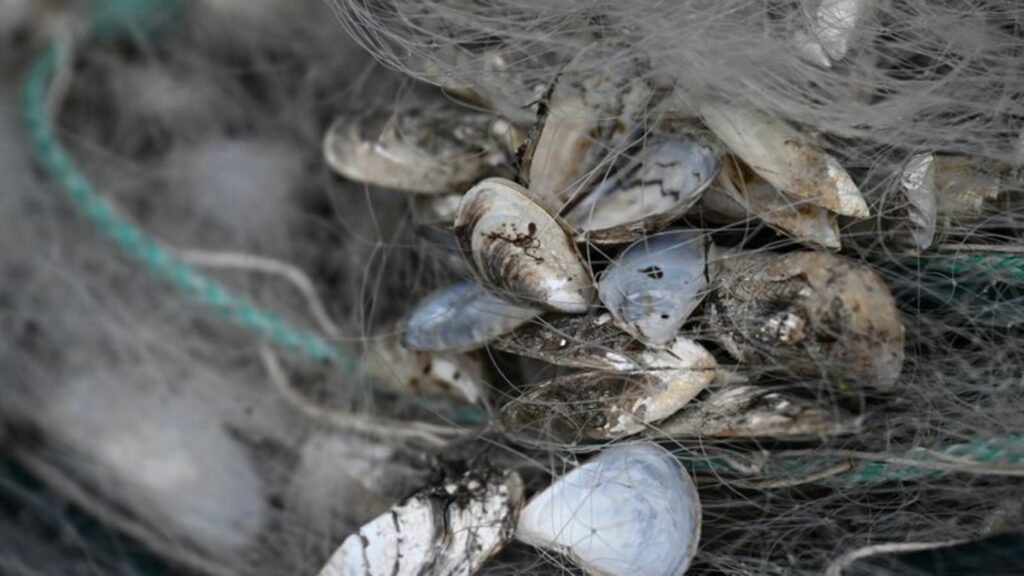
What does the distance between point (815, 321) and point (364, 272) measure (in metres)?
0.38

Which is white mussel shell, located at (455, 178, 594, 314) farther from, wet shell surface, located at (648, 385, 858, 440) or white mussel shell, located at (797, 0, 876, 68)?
white mussel shell, located at (797, 0, 876, 68)

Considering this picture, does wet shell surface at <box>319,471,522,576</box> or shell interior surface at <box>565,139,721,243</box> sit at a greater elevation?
shell interior surface at <box>565,139,721,243</box>

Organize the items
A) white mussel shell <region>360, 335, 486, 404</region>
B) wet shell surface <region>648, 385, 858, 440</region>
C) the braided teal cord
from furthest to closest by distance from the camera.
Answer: the braided teal cord, white mussel shell <region>360, 335, 486, 404</region>, wet shell surface <region>648, 385, 858, 440</region>

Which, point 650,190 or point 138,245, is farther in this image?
point 138,245

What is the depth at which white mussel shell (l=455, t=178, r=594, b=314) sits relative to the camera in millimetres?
631

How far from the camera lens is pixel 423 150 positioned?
771 millimetres

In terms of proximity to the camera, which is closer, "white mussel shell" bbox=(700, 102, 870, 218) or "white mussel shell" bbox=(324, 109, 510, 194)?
"white mussel shell" bbox=(700, 102, 870, 218)

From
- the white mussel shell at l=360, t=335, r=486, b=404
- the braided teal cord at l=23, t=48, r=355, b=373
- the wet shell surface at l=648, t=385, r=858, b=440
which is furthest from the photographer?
the braided teal cord at l=23, t=48, r=355, b=373

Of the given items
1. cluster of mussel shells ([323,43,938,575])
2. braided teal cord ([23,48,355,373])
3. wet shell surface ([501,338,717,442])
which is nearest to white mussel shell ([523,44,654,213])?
cluster of mussel shells ([323,43,938,575])

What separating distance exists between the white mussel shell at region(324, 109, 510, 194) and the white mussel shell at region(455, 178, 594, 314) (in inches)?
4.5

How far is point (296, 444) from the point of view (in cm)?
89

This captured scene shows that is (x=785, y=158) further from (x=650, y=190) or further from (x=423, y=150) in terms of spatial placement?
(x=423, y=150)

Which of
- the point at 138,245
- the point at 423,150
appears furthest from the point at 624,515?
the point at 138,245

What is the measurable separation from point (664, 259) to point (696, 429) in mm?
97
